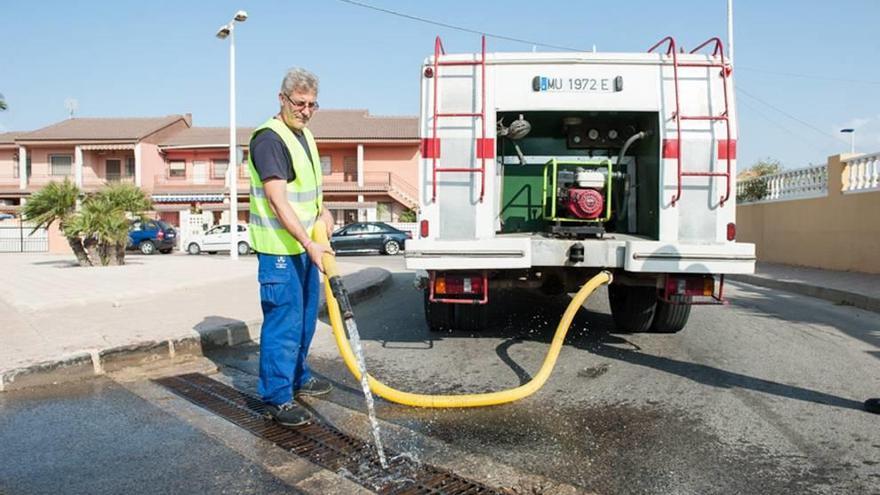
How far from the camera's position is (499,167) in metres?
6.67

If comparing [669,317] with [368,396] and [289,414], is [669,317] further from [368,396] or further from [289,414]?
[289,414]

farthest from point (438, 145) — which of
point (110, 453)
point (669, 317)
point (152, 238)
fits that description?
point (152, 238)

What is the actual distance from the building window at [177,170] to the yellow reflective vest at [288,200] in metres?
43.4

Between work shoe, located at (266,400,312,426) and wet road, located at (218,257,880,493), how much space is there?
461mm

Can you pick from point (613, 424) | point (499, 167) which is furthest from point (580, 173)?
point (613, 424)

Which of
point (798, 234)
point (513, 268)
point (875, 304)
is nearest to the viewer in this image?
point (513, 268)

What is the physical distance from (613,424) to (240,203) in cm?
3933

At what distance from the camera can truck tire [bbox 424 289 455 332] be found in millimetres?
6046

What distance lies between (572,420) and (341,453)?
137 cm

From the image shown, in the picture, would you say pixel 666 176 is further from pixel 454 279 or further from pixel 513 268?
pixel 454 279

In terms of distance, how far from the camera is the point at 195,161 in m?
43.7

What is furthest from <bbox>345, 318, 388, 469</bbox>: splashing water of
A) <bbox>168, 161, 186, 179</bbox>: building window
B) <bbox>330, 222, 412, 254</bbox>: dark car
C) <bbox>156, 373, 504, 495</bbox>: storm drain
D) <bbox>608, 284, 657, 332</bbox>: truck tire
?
<bbox>168, 161, 186, 179</bbox>: building window

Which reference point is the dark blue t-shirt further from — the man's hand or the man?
the man's hand

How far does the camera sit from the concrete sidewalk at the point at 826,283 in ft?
30.7
